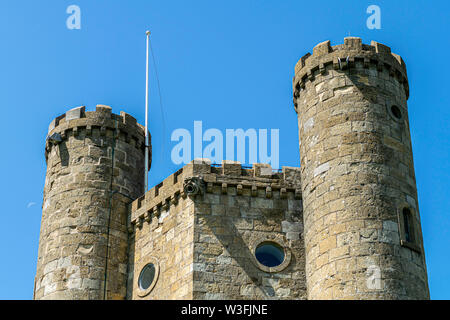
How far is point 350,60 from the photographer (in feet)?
94.4

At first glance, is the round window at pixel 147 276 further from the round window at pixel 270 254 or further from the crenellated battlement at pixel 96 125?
the crenellated battlement at pixel 96 125

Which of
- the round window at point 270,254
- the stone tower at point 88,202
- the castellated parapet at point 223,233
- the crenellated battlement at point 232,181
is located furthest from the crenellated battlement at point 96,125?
the round window at point 270,254

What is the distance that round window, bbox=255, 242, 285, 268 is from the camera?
2941cm

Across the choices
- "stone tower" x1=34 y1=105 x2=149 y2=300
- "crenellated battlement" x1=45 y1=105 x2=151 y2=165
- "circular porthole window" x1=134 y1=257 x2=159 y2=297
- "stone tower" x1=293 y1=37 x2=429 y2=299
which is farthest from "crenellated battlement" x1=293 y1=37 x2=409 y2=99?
"stone tower" x1=34 y1=105 x2=149 y2=300

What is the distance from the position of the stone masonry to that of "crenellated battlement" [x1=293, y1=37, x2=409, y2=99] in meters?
0.04

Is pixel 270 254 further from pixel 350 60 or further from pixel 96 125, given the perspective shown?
pixel 96 125

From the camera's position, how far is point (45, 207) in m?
33.4

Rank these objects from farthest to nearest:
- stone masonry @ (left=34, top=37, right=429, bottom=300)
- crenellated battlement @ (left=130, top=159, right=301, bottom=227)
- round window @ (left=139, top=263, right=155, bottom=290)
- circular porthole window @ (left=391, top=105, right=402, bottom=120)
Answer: round window @ (left=139, top=263, right=155, bottom=290) → crenellated battlement @ (left=130, top=159, right=301, bottom=227) → circular porthole window @ (left=391, top=105, right=402, bottom=120) → stone masonry @ (left=34, top=37, right=429, bottom=300)

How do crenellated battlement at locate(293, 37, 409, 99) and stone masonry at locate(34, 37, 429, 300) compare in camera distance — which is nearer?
stone masonry at locate(34, 37, 429, 300)

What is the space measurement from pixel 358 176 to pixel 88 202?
10.2m

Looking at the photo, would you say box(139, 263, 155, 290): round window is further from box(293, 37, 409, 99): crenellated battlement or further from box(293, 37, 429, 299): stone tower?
box(293, 37, 409, 99): crenellated battlement

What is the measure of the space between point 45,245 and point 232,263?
713cm

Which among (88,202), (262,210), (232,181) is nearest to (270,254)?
(262,210)
